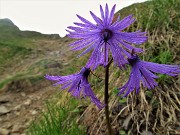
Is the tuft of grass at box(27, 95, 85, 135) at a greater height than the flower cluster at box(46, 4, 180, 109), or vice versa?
the flower cluster at box(46, 4, 180, 109)

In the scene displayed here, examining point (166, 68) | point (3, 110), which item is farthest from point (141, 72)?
point (3, 110)

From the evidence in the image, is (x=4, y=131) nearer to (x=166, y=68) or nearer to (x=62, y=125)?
(x=62, y=125)

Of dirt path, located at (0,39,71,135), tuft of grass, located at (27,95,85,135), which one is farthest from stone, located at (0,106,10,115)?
tuft of grass, located at (27,95,85,135)

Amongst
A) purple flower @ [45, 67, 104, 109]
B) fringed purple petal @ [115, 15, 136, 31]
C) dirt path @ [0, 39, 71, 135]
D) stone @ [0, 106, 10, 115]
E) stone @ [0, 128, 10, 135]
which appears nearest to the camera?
fringed purple petal @ [115, 15, 136, 31]

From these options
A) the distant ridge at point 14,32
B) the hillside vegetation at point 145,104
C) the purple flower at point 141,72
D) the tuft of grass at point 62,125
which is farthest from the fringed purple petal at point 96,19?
the distant ridge at point 14,32

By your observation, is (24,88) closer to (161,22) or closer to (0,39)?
(161,22)

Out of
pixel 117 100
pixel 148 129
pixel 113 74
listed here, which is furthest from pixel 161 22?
pixel 148 129

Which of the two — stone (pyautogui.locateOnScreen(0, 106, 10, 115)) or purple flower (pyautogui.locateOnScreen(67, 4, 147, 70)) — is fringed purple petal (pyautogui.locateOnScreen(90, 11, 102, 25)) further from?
stone (pyautogui.locateOnScreen(0, 106, 10, 115))

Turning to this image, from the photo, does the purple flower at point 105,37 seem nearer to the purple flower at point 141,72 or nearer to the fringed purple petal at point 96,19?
the fringed purple petal at point 96,19
